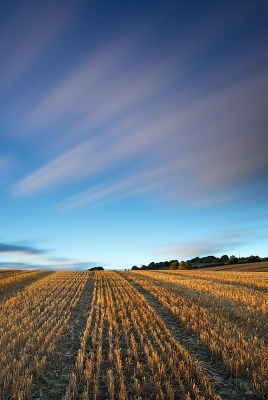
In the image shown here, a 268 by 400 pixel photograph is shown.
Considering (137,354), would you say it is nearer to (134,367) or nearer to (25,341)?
(134,367)

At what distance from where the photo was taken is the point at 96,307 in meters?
15.5

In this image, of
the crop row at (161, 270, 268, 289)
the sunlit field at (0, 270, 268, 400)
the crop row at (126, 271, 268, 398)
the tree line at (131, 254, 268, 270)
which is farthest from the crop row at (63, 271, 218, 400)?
the tree line at (131, 254, 268, 270)

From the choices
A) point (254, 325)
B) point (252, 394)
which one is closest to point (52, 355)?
point (252, 394)

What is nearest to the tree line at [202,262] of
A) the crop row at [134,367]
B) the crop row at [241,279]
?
the crop row at [241,279]

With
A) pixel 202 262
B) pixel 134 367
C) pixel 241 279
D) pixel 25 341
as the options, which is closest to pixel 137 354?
pixel 134 367

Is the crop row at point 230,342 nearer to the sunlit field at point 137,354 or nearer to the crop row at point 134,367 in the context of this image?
the sunlit field at point 137,354

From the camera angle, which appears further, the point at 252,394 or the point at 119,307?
the point at 119,307

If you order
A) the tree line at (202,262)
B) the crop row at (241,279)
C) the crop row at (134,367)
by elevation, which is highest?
the tree line at (202,262)

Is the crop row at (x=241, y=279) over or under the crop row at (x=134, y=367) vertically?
over

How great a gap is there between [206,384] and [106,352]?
10.3 ft

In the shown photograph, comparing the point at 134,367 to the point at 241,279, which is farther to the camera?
the point at 241,279

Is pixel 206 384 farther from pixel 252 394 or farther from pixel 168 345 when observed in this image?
pixel 168 345

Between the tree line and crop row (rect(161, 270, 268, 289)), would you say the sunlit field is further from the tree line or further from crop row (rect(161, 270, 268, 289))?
the tree line

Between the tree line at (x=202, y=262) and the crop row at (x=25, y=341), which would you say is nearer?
the crop row at (x=25, y=341)
